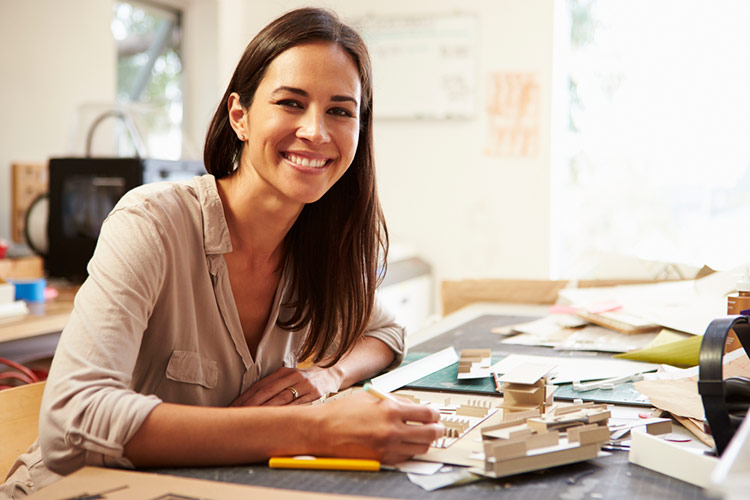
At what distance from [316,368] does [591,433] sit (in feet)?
1.86

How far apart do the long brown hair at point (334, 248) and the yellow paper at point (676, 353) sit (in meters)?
0.55

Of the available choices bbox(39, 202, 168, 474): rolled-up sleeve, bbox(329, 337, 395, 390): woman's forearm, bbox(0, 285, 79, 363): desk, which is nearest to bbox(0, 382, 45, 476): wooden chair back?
bbox(39, 202, 168, 474): rolled-up sleeve

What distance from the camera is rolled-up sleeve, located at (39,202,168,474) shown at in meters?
0.89

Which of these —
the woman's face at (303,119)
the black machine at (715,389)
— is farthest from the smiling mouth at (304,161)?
the black machine at (715,389)

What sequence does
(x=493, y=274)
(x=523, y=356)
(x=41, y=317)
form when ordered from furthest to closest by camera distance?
(x=493, y=274), (x=41, y=317), (x=523, y=356)

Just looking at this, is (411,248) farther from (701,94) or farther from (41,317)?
(41,317)

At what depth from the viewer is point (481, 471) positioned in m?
0.85

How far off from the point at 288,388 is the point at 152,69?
3.13 meters

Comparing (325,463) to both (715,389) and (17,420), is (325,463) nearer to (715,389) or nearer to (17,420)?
(715,389)

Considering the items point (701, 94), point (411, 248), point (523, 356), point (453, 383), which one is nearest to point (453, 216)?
point (411, 248)

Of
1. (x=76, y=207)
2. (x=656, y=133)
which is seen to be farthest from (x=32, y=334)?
(x=656, y=133)

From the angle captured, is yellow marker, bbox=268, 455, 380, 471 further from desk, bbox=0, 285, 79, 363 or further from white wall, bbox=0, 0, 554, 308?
white wall, bbox=0, 0, 554, 308

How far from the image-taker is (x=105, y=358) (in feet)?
3.10

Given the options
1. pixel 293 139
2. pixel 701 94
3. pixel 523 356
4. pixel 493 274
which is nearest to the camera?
pixel 293 139
